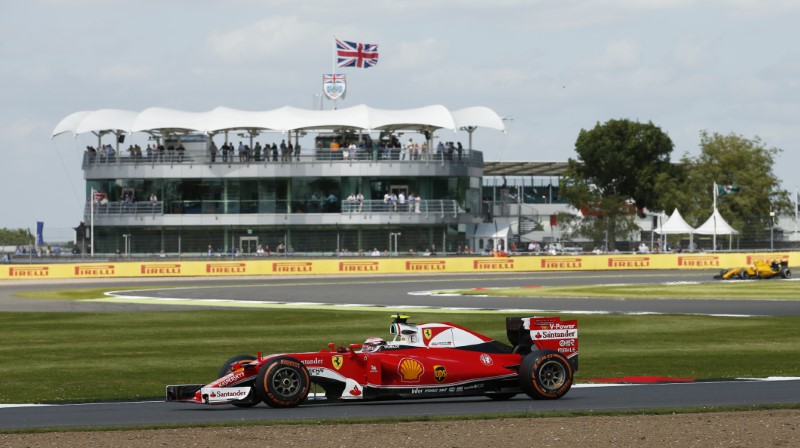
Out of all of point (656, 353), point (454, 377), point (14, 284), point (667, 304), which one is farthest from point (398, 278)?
point (454, 377)

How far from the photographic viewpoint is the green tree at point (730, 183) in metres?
116

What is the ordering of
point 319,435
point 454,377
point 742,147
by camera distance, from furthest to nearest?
point 742,147
point 454,377
point 319,435

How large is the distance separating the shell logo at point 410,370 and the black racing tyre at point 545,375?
5.25 feet

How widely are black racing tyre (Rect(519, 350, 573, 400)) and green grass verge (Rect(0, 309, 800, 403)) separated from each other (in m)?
3.89

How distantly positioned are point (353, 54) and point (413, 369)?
8226 centimetres

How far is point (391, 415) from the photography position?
17.4 meters

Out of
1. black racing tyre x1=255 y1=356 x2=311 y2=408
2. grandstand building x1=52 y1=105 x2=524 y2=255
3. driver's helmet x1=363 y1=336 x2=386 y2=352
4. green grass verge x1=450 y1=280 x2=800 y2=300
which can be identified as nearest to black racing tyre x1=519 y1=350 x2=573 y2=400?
driver's helmet x1=363 y1=336 x2=386 y2=352

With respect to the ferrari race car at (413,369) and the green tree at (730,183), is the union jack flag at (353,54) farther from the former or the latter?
the ferrari race car at (413,369)

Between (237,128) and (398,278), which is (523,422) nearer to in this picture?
(398,278)

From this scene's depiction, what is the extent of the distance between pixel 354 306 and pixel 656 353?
2090 centimetres

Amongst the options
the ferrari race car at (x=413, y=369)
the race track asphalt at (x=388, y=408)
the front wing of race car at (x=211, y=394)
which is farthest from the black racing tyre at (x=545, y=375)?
the front wing of race car at (x=211, y=394)

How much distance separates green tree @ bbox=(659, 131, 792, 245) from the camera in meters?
116

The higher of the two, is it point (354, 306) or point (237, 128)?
point (237, 128)

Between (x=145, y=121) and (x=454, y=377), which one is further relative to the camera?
(x=145, y=121)
